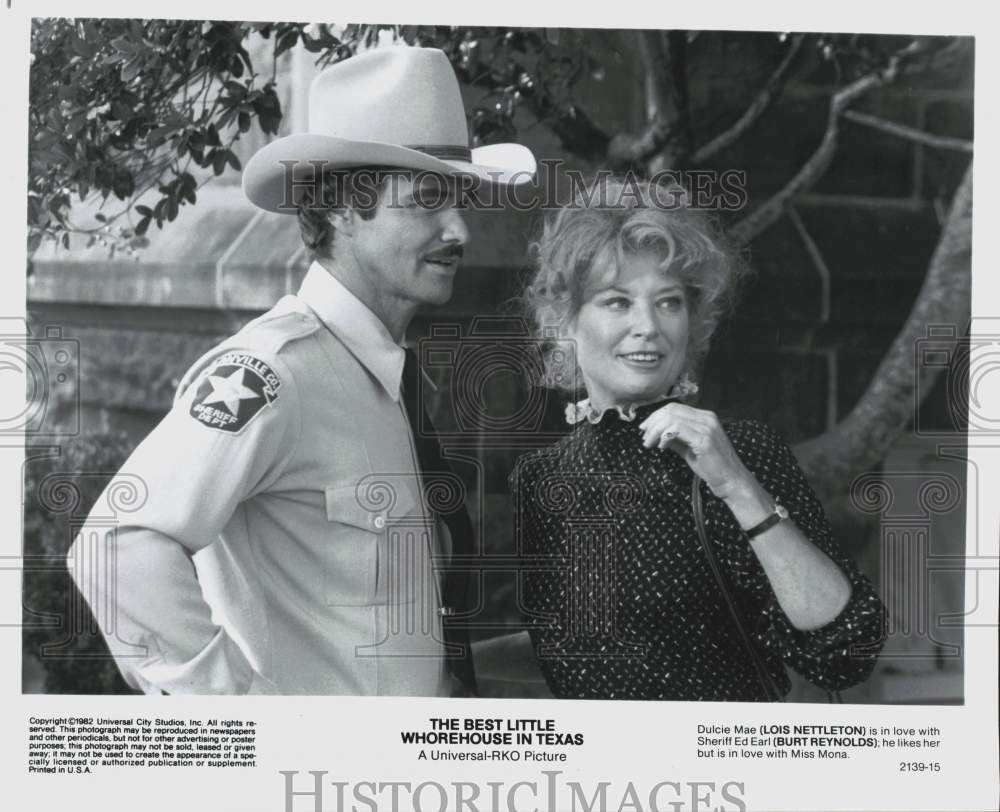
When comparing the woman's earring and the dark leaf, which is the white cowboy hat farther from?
the woman's earring

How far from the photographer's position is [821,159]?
470 cm

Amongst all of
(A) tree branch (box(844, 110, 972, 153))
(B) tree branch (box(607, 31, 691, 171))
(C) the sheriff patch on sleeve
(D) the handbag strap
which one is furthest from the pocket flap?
(A) tree branch (box(844, 110, 972, 153))

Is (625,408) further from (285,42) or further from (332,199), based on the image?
(285,42)

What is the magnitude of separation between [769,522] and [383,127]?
57.0 inches

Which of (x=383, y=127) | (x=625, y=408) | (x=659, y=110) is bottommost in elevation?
(x=625, y=408)

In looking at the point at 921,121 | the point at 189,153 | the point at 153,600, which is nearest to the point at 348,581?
the point at 153,600

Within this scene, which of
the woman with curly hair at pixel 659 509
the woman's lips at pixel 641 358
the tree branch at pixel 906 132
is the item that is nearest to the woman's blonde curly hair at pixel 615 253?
the woman with curly hair at pixel 659 509

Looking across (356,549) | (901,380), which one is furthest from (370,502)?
(901,380)

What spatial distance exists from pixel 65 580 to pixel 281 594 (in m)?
0.64

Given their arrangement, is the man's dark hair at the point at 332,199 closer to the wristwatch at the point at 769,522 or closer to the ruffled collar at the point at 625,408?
the ruffled collar at the point at 625,408

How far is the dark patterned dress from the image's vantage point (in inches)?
166

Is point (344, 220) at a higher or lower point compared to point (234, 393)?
higher

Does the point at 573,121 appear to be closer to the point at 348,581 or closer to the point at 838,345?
the point at 838,345

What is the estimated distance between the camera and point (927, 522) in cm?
445
